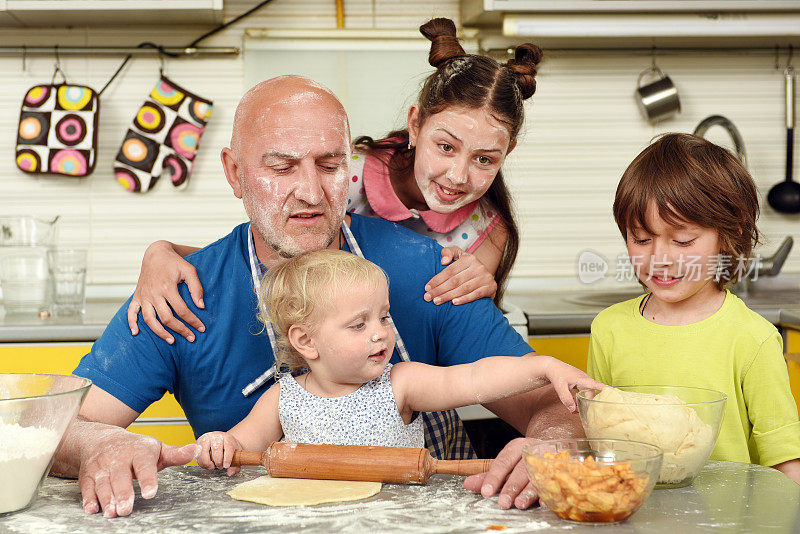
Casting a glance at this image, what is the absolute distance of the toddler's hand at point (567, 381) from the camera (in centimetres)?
106

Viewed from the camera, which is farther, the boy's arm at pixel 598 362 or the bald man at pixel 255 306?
the boy's arm at pixel 598 362

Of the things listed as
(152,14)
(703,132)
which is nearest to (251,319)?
(152,14)

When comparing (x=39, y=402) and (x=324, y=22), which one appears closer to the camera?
(x=39, y=402)

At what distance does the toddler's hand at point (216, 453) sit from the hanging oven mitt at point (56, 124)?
1943 millimetres

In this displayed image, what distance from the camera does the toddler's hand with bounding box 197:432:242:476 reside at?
1099 mm

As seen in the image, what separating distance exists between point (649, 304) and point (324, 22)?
5.80 ft

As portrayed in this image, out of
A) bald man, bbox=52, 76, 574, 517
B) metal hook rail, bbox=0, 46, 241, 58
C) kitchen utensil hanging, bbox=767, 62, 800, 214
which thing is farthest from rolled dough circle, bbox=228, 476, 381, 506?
kitchen utensil hanging, bbox=767, 62, 800, 214

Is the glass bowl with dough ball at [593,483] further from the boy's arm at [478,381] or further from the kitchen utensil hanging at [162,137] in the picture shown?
the kitchen utensil hanging at [162,137]

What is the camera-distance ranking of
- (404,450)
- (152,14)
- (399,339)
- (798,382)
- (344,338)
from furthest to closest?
(152,14)
(798,382)
(399,339)
(344,338)
(404,450)

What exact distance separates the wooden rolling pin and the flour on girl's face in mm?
897

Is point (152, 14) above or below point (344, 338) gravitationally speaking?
above

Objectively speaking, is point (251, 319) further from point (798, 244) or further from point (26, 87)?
point (798, 244)

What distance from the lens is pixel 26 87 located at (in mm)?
2791

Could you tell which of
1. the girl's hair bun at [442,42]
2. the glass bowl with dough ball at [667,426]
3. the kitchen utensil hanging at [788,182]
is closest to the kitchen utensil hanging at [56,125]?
the girl's hair bun at [442,42]
